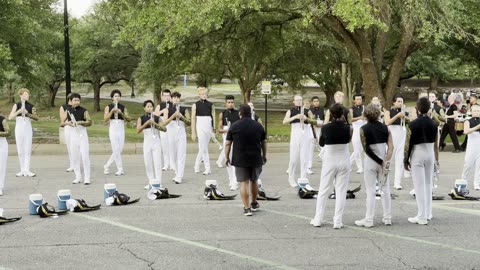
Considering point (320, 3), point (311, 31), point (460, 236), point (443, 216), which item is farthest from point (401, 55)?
point (460, 236)

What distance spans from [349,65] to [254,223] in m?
28.4

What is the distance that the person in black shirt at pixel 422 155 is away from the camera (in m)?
9.14

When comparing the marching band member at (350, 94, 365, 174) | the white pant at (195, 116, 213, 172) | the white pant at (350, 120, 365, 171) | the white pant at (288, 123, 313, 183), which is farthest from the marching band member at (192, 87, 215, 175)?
the white pant at (350, 120, 365, 171)

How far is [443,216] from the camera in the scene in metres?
9.76

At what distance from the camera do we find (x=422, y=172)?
918 cm

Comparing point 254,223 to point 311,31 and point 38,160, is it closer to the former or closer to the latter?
point 38,160

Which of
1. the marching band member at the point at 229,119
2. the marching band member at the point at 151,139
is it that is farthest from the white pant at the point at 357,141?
the marching band member at the point at 151,139

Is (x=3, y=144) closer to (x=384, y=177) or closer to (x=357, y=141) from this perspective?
(x=384, y=177)

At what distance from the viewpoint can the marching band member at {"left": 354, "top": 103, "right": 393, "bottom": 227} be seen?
884 cm

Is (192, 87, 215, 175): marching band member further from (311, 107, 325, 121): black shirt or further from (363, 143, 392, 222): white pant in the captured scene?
(363, 143, 392, 222): white pant

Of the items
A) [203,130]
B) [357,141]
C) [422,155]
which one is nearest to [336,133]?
[422,155]

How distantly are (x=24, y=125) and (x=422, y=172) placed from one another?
934 cm

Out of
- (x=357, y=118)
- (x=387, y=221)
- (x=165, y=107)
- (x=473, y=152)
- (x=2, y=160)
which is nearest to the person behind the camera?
(x=387, y=221)

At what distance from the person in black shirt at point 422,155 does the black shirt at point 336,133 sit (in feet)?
3.89
